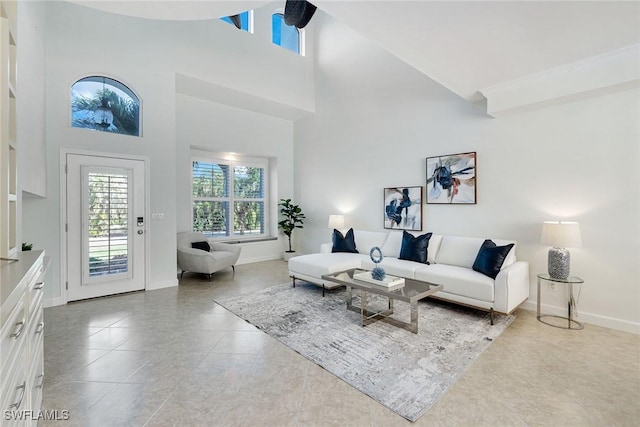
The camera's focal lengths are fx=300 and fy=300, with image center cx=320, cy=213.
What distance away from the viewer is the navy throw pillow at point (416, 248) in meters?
4.22

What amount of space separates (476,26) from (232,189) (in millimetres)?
5419

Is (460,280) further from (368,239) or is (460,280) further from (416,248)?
(368,239)

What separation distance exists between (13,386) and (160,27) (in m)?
5.11

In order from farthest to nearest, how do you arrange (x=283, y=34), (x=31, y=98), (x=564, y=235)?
(x=283, y=34)
(x=564, y=235)
(x=31, y=98)

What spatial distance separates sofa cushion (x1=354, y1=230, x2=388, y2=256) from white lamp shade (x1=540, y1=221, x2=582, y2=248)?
2.30m

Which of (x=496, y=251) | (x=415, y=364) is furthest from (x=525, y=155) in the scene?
(x=415, y=364)

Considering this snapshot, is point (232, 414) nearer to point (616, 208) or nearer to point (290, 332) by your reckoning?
point (290, 332)

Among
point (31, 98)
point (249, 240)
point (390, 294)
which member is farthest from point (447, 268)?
point (31, 98)

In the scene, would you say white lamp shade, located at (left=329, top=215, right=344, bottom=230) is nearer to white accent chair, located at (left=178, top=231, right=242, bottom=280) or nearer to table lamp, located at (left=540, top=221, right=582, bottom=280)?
white accent chair, located at (left=178, top=231, right=242, bottom=280)

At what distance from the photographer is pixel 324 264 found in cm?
425

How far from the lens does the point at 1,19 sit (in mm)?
1655

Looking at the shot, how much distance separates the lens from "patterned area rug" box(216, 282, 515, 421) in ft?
6.92

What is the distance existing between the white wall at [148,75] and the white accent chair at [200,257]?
0.32 metres

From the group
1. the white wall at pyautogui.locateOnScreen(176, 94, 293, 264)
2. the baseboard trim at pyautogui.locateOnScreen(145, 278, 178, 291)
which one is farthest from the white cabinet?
the white wall at pyautogui.locateOnScreen(176, 94, 293, 264)
